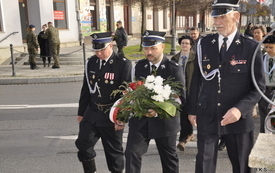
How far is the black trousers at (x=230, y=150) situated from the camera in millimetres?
3222

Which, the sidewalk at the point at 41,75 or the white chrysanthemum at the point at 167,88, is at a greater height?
the white chrysanthemum at the point at 167,88

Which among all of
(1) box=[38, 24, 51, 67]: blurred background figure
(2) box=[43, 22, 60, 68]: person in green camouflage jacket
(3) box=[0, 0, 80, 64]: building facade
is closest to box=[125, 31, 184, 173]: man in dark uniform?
(2) box=[43, 22, 60, 68]: person in green camouflage jacket

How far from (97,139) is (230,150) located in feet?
5.25

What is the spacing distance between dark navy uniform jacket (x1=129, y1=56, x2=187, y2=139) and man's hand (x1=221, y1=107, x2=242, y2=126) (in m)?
0.75

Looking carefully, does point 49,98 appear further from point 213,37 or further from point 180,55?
point 213,37

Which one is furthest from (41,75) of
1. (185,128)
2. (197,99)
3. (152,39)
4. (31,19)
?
(197,99)

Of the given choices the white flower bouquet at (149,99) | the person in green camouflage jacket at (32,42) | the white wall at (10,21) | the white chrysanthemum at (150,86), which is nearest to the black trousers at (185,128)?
the white flower bouquet at (149,99)

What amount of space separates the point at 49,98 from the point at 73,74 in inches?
146

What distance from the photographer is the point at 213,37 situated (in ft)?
10.9

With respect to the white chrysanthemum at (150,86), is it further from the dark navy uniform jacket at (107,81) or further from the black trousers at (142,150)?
the dark navy uniform jacket at (107,81)

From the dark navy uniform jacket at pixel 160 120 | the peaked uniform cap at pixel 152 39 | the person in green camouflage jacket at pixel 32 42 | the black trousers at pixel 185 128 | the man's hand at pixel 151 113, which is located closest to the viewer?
the man's hand at pixel 151 113

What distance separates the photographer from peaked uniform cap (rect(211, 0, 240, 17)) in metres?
3.07

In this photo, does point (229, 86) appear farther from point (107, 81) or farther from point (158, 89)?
point (107, 81)

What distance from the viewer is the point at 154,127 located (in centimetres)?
356
